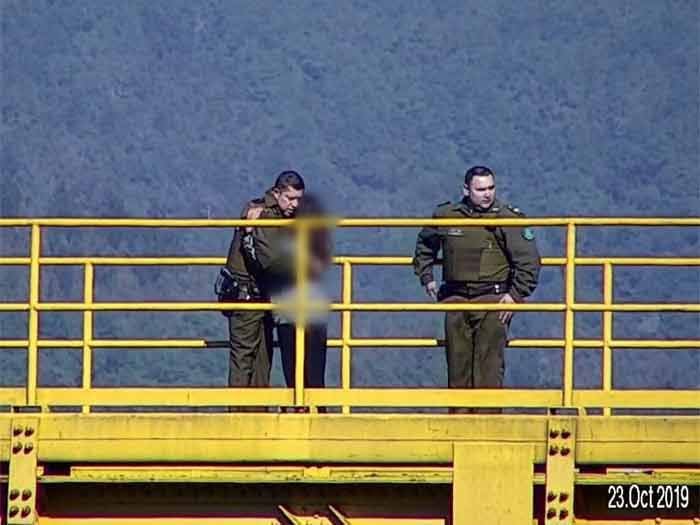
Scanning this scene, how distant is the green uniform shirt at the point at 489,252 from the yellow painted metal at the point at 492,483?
1398 millimetres

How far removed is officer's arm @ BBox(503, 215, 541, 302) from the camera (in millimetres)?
13516

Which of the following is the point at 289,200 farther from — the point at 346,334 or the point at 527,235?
the point at 527,235

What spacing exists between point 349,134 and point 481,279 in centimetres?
2831

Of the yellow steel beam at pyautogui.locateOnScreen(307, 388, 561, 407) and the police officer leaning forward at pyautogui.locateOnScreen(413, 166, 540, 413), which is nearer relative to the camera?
the yellow steel beam at pyautogui.locateOnScreen(307, 388, 561, 407)

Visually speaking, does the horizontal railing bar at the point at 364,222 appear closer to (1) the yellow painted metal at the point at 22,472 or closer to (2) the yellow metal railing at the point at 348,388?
(2) the yellow metal railing at the point at 348,388

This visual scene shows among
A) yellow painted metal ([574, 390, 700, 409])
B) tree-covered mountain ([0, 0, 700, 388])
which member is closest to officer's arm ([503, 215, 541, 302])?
yellow painted metal ([574, 390, 700, 409])

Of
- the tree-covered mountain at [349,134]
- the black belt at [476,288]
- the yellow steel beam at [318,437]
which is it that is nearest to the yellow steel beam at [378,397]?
the yellow steel beam at [318,437]

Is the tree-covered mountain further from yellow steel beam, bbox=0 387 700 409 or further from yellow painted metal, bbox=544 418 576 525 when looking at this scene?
yellow painted metal, bbox=544 418 576 525

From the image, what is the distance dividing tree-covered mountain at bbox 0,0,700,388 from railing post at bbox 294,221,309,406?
76.7 ft

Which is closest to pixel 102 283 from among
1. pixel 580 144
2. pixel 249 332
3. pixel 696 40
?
pixel 580 144

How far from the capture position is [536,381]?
37.3 meters

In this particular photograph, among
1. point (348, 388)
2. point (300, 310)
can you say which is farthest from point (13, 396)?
point (348, 388)

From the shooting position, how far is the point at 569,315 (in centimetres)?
1250

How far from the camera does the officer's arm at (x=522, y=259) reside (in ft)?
44.3
